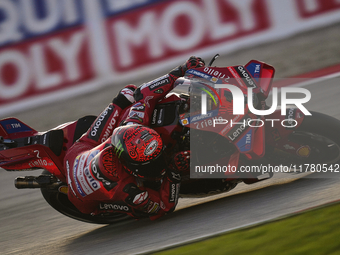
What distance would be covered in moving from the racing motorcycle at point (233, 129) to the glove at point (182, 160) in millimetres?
77

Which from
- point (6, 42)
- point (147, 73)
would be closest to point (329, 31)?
point (147, 73)

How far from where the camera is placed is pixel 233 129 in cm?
312

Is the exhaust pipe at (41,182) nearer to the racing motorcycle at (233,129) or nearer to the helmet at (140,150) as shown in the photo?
the racing motorcycle at (233,129)

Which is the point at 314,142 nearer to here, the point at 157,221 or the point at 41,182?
the point at 157,221

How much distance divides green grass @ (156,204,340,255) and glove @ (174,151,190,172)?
1.88 ft

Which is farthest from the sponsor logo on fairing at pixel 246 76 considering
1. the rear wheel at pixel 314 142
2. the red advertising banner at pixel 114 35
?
the red advertising banner at pixel 114 35

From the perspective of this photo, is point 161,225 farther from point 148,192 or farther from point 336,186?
point 336,186

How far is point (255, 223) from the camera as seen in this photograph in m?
3.14

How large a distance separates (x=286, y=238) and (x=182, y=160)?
922 mm

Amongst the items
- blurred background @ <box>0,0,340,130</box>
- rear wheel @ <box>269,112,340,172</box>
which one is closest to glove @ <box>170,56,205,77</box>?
rear wheel @ <box>269,112,340,172</box>

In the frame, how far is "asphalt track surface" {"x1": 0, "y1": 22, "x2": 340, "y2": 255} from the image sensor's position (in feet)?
10.9

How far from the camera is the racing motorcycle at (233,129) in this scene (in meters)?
3.17

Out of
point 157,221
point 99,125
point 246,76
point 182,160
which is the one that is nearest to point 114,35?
point 99,125

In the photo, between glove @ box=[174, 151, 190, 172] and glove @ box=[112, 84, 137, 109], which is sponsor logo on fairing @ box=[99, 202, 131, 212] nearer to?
glove @ box=[174, 151, 190, 172]
